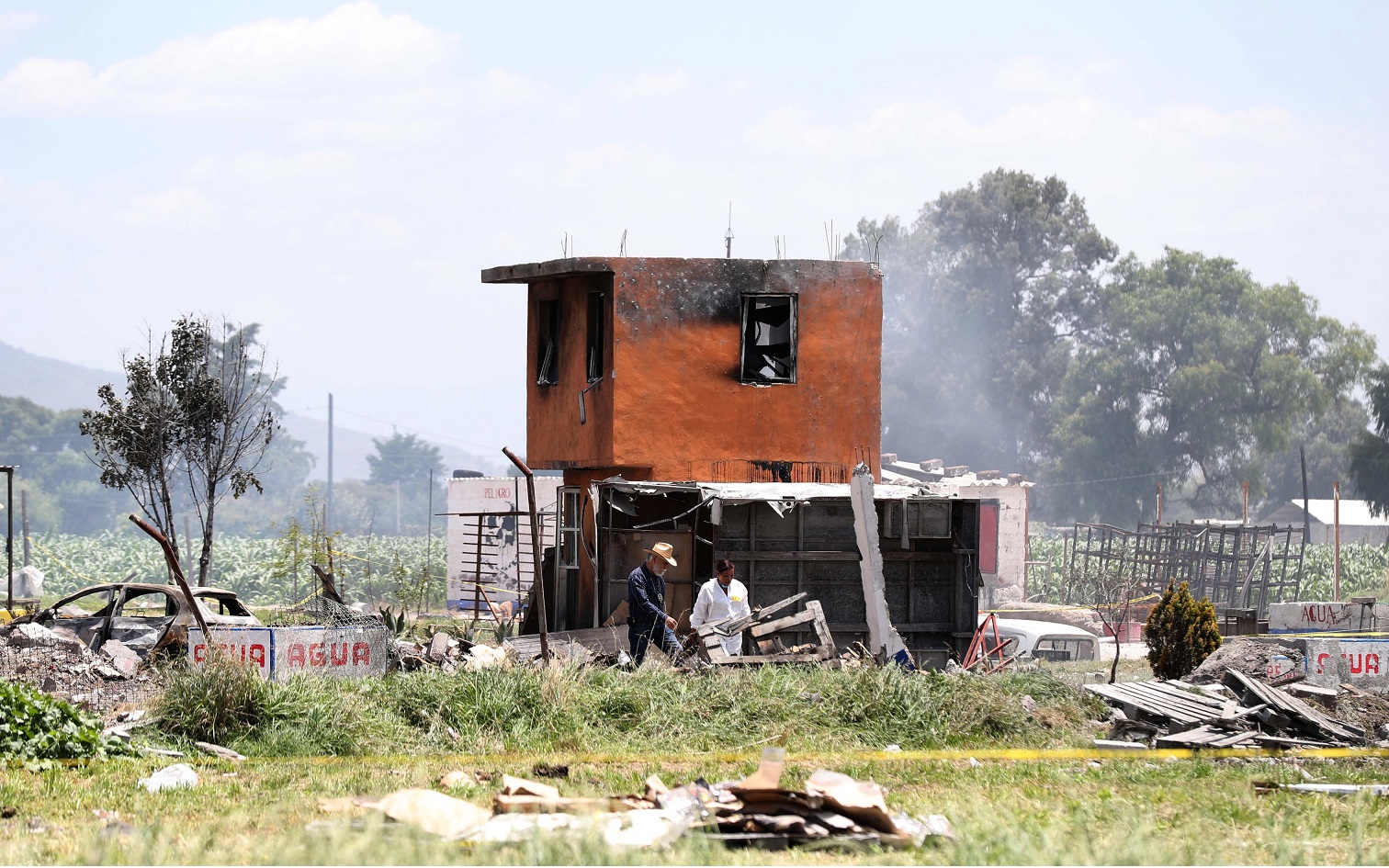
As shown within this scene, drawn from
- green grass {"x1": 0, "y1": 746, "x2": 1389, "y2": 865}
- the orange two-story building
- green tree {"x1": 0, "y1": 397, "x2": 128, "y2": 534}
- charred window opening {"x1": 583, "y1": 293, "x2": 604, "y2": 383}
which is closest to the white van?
the orange two-story building

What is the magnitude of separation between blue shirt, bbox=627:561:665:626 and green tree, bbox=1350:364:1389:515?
69875 millimetres

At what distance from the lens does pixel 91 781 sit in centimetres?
1116

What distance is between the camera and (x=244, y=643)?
15.1 m

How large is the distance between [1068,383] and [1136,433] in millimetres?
4558

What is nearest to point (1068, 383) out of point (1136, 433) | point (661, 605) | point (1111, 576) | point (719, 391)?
point (1136, 433)

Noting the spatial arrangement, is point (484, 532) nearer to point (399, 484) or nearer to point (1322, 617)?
point (1322, 617)

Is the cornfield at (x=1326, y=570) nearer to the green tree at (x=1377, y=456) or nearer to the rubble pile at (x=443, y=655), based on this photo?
the green tree at (x=1377, y=456)

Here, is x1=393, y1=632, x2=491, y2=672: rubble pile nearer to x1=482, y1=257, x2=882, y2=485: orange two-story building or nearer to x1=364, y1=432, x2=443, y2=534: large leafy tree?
x1=482, y1=257, x2=882, y2=485: orange two-story building

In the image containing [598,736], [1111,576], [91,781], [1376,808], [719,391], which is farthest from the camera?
[1111,576]

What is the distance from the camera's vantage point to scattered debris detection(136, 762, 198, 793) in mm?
10883

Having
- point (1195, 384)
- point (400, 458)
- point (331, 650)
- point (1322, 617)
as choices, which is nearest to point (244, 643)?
point (331, 650)

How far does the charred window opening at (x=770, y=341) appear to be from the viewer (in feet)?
78.5

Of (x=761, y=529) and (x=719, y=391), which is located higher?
(x=719, y=391)

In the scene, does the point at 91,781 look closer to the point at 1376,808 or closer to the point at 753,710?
the point at 753,710
